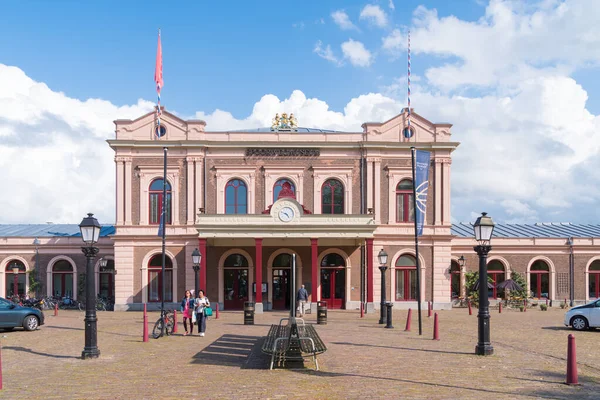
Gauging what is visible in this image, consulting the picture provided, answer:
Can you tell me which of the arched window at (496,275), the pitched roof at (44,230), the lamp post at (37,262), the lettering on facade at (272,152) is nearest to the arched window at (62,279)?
the lamp post at (37,262)

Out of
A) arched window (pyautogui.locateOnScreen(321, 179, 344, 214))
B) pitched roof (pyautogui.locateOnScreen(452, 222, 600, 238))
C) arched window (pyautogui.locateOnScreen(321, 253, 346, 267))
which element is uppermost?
arched window (pyautogui.locateOnScreen(321, 179, 344, 214))

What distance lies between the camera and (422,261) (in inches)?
1391

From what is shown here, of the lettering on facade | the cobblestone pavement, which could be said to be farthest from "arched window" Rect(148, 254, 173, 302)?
the cobblestone pavement

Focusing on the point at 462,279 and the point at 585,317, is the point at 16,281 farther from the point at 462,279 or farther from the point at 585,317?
the point at 585,317

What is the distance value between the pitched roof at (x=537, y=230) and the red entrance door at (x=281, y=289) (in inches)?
529

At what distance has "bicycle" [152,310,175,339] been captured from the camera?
20.0 m

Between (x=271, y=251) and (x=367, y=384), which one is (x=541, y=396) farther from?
(x=271, y=251)

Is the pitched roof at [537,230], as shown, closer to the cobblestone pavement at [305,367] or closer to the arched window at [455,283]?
the arched window at [455,283]

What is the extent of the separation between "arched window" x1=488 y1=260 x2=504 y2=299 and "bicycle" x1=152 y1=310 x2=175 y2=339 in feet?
79.6

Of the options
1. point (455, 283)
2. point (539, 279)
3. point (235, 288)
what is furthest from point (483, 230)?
point (539, 279)

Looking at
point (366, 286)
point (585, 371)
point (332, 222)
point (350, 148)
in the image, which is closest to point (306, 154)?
point (350, 148)

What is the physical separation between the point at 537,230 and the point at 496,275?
8.14 meters

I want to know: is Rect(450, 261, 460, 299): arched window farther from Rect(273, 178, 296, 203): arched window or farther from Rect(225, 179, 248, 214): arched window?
Rect(225, 179, 248, 214): arched window

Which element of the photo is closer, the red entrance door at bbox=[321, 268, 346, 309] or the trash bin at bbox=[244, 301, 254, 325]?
the trash bin at bbox=[244, 301, 254, 325]
